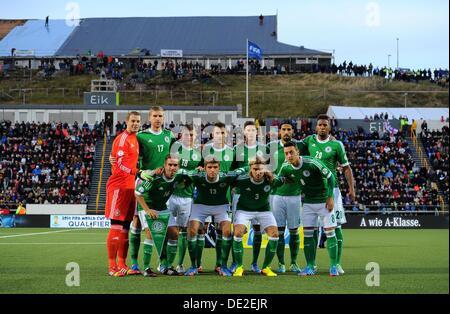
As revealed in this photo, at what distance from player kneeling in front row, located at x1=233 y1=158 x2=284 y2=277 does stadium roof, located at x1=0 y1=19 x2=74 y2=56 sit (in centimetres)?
4948

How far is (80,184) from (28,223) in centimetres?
494

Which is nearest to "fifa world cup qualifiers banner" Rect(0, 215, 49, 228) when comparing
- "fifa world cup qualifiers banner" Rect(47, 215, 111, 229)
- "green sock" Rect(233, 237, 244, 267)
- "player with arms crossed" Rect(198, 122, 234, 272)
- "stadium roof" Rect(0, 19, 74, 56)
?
"fifa world cup qualifiers banner" Rect(47, 215, 111, 229)

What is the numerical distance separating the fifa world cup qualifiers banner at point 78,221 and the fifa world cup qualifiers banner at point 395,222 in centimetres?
1330

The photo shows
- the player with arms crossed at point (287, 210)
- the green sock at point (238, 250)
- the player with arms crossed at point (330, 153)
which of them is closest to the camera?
the green sock at point (238, 250)

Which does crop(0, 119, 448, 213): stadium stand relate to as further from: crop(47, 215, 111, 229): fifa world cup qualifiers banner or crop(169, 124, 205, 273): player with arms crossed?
crop(169, 124, 205, 273): player with arms crossed

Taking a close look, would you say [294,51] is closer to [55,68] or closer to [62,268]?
[55,68]

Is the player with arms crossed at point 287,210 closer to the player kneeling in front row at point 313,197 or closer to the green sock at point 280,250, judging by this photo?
the green sock at point 280,250

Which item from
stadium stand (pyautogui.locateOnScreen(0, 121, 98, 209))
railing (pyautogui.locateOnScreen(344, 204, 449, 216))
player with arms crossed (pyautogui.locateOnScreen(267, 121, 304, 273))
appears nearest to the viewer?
player with arms crossed (pyautogui.locateOnScreen(267, 121, 304, 273))

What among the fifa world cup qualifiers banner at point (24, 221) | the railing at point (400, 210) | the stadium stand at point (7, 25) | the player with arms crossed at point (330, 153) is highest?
the stadium stand at point (7, 25)

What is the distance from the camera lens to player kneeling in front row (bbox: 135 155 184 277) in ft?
42.6

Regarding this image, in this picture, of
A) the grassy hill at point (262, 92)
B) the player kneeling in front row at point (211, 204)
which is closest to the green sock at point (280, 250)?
the player kneeling in front row at point (211, 204)

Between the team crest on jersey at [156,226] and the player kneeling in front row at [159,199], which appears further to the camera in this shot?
the team crest on jersey at [156,226]

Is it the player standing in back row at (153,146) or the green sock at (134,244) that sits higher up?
the player standing in back row at (153,146)

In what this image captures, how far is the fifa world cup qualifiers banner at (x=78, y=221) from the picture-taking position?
39656mm
